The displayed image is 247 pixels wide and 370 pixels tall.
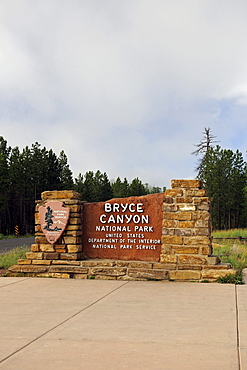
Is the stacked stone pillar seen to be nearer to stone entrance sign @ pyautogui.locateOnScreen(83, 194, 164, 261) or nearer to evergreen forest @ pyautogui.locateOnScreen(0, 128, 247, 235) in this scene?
stone entrance sign @ pyautogui.locateOnScreen(83, 194, 164, 261)

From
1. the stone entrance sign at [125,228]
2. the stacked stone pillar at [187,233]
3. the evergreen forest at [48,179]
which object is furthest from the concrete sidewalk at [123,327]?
the evergreen forest at [48,179]

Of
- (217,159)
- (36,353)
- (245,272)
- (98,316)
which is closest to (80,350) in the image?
(36,353)

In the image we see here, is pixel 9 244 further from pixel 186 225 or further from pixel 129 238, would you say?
pixel 186 225

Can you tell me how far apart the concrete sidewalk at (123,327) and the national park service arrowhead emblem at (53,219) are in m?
2.15

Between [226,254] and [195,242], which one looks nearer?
[195,242]

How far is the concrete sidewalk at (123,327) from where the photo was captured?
4332 mm

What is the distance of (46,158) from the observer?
2238 inches

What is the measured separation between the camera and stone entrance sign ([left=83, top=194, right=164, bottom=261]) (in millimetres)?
10633

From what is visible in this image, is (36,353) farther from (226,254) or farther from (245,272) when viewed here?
(226,254)

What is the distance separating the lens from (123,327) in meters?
5.61

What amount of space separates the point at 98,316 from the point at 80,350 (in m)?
1.63

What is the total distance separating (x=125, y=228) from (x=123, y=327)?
5319mm

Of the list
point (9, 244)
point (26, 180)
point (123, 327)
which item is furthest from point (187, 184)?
point (26, 180)

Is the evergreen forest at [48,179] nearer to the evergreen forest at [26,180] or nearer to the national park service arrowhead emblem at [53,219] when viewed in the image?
the evergreen forest at [26,180]
